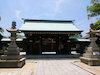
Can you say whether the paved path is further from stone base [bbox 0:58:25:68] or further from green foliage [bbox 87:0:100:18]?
green foliage [bbox 87:0:100:18]

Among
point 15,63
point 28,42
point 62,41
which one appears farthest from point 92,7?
point 15,63

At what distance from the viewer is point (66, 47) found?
17750 mm

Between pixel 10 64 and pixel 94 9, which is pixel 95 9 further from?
pixel 10 64

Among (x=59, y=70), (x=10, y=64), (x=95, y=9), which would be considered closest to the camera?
(x=59, y=70)

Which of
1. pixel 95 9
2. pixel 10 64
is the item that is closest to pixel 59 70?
pixel 10 64

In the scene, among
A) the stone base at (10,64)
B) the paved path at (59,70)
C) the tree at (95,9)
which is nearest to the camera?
the paved path at (59,70)

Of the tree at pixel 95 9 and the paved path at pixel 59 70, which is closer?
the paved path at pixel 59 70

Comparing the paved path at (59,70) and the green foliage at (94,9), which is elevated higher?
the green foliage at (94,9)

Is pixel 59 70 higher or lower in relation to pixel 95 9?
lower

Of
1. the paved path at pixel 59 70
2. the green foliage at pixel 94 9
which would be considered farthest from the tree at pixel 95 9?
the paved path at pixel 59 70

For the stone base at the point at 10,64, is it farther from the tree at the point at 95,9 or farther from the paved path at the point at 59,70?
the tree at the point at 95,9

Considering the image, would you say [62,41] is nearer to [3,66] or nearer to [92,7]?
[92,7]

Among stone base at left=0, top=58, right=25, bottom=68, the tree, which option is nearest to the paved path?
stone base at left=0, top=58, right=25, bottom=68

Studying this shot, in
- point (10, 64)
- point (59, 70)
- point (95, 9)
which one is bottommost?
point (59, 70)
